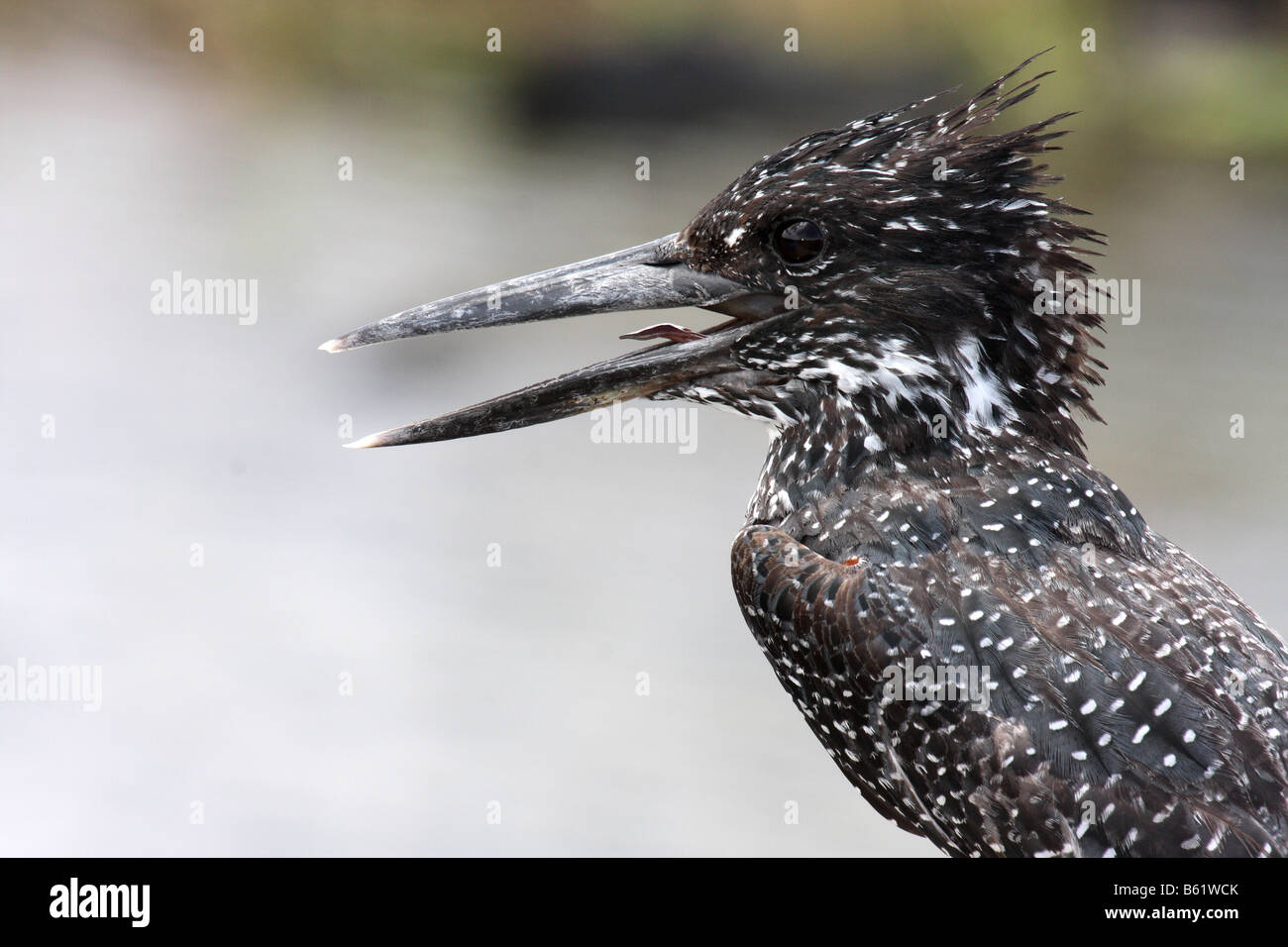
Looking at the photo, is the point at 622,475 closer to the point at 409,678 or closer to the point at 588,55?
the point at 409,678

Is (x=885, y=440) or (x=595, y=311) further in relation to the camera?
(x=595, y=311)

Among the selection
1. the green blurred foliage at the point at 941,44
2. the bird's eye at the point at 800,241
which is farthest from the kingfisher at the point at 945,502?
the green blurred foliage at the point at 941,44

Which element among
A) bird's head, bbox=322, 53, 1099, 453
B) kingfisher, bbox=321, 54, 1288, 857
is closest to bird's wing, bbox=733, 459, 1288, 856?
kingfisher, bbox=321, 54, 1288, 857

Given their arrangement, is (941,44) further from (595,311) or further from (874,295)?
(874,295)

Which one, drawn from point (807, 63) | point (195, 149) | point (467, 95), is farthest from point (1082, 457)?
point (195, 149)

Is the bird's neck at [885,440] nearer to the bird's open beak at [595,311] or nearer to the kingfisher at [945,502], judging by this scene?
the kingfisher at [945,502]

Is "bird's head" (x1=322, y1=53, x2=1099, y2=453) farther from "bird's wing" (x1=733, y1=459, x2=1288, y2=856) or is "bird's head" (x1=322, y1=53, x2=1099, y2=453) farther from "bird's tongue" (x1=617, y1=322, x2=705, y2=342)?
"bird's wing" (x1=733, y1=459, x2=1288, y2=856)

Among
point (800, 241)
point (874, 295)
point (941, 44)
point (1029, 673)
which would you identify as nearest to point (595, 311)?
point (800, 241)
